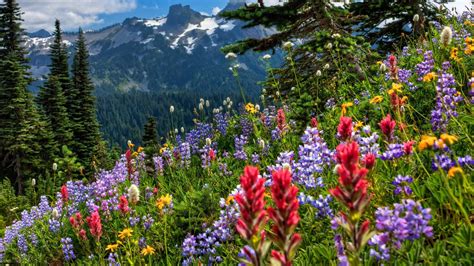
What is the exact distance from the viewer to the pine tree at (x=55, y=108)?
167ft

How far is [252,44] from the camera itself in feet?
34.1

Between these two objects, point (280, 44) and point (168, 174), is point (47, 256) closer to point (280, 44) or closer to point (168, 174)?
point (168, 174)

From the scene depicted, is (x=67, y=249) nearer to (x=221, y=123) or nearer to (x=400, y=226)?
(x=221, y=123)

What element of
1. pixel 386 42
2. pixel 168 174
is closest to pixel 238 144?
pixel 168 174

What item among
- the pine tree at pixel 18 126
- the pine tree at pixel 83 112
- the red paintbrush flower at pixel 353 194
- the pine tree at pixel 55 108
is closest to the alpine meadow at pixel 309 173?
the red paintbrush flower at pixel 353 194

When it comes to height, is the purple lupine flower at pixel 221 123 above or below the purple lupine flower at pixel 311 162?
below

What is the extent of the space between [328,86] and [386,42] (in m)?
6.48

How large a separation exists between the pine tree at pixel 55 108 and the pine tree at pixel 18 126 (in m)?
4.45

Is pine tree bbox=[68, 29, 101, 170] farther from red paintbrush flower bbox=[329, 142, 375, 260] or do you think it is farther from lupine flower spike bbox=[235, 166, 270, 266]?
red paintbrush flower bbox=[329, 142, 375, 260]

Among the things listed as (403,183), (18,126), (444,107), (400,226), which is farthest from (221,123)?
(18,126)

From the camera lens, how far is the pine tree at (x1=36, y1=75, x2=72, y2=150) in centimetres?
5088

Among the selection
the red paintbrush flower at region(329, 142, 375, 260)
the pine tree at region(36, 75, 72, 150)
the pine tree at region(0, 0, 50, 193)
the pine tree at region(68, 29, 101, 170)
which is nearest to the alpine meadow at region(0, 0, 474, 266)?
the red paintbrush flower at region(329, 142, 375, 260)

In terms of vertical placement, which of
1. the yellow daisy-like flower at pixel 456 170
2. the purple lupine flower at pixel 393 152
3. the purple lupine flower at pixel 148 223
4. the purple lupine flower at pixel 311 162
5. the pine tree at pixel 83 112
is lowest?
the pine tree at pixel 83 112

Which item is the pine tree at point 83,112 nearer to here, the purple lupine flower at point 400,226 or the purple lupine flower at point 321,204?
the purple lupine flower at point 321,204
